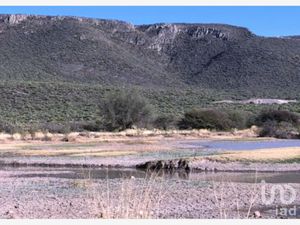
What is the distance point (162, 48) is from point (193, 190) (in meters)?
87.9

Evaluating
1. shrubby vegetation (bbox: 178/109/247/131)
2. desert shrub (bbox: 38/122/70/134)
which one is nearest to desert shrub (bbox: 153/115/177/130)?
shrubby vegetation (bbox: 178/109/247/131)

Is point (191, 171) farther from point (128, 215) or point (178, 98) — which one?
point (178, 98)

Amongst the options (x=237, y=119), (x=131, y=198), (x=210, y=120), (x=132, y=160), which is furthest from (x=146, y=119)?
(x=131, y=198)

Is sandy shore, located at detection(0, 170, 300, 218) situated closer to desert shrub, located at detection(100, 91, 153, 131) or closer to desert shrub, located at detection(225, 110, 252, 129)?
desert shrub, located at detection(100, 91, 153, 131)

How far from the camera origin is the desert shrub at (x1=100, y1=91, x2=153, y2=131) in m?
67.6

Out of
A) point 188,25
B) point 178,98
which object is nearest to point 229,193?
point 178,98

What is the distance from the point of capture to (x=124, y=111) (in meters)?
68.4

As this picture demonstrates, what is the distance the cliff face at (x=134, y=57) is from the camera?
88812 millimetres

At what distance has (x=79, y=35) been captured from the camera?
3738 inches

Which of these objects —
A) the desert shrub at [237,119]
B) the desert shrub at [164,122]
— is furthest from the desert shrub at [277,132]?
the desert shrub at [164,122]

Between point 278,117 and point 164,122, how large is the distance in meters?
12.6

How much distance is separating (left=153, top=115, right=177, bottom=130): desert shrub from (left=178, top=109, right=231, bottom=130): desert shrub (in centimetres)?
191

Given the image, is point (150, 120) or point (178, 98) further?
point (178, 98)

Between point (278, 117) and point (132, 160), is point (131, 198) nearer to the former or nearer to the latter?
point (132, 160)
